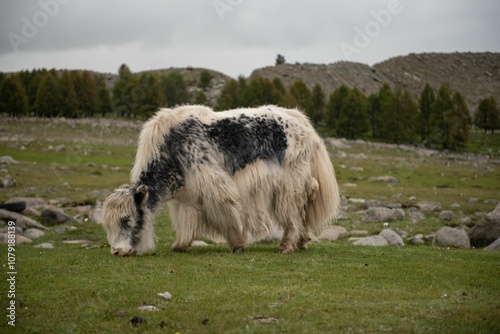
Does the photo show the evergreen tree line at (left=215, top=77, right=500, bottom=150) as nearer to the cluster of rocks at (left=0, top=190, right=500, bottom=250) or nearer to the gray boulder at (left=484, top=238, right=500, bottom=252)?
the cluster of rocks at (left=0, top=190, right=500, bottom=250)

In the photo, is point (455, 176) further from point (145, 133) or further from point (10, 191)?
point (145, 133)

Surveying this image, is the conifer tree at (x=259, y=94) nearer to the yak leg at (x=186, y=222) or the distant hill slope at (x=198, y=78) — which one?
the distant hill slope at (x=198, y=78)

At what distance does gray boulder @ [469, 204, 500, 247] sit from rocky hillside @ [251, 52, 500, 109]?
134 metres

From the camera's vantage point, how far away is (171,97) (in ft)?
355

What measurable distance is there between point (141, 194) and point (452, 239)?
349 inches

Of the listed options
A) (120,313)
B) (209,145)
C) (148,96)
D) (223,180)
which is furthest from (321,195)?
(148,96)

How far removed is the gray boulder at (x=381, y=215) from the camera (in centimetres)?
2308

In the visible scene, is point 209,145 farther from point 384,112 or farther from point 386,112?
point 384,112

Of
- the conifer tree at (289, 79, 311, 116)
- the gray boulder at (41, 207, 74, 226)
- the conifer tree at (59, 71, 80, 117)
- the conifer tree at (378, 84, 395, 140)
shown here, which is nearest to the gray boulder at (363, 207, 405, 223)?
the gray boulder at (41, 207, 74, 226)

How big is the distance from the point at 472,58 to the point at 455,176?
152 meters

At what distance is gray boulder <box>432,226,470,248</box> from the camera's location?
1652 cm

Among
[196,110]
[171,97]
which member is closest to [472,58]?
[171,97]

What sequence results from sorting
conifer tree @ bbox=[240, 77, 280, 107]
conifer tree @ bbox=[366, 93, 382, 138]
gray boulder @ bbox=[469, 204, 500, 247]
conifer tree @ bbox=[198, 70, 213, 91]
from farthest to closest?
1. conifer tree @ bbox=[198, 70, 213, 91]
2. conifer tree @ bbox=[366, 93, 382, 138]
3. conifer tree @ bbox=[240, 77, 280, 107]
4. gray boulder @ bbox=[469, 204, 500, 247]

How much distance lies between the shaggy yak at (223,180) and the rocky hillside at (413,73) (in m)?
138
